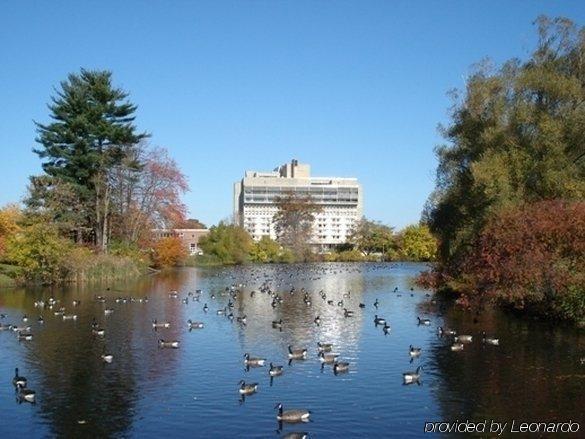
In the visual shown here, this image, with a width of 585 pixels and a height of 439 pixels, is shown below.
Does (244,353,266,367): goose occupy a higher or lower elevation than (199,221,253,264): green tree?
lower

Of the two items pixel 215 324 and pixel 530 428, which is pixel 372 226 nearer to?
pixel 215 324

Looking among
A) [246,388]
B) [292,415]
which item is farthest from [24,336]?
[292,415]

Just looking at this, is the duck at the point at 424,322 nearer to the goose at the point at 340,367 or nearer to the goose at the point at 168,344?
the goose at the point at 340,367

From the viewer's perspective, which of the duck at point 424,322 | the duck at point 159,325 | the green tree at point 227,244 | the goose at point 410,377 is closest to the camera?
Answer: the goose at point 410,377

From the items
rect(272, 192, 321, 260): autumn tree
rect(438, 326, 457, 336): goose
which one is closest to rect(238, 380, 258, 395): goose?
rect(438, 326, 457, 336): goose

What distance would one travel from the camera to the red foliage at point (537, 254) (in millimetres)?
26781

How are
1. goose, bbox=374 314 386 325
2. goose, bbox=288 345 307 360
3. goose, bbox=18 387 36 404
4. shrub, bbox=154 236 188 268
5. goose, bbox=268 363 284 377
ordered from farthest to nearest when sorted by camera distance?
shrub, bbox=154 236 188 268 → goose, bbox=374 314 386 325 → goose, bbox=288 345 307 360 → goose, bbox=268 363 284 377 → goose, bbox=18 387 36 404

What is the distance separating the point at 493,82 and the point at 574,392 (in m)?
23.0

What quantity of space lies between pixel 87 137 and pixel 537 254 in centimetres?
4153

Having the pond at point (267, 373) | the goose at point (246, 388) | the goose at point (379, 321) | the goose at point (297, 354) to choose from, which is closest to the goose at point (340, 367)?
the pond at point (267, 373)

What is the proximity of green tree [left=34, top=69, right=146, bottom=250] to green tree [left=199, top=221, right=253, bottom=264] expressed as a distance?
42852mm

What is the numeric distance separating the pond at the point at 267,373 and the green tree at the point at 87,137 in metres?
22.3

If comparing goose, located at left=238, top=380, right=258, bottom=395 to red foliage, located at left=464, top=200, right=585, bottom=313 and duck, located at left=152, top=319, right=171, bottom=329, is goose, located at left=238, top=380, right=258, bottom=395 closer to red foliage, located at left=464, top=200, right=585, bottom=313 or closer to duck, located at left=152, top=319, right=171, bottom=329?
duck, located at left=152, top=319, right=171, bottom=329

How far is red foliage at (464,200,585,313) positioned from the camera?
26.8 m
